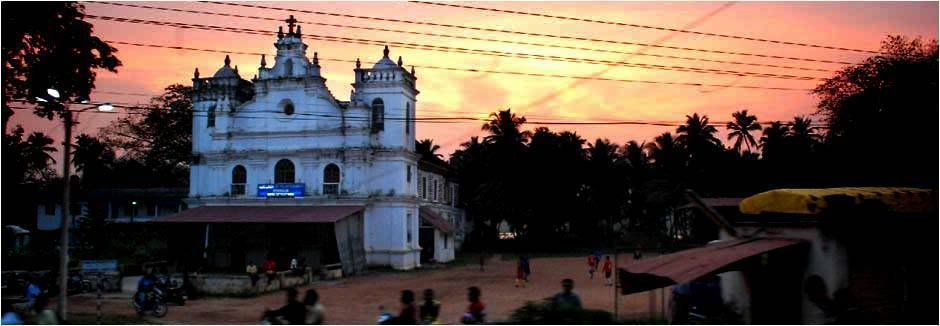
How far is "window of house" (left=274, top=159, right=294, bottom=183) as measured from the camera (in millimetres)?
37031

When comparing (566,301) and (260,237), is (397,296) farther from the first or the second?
(260,237)

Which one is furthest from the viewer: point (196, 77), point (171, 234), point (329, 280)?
point (196, 77)

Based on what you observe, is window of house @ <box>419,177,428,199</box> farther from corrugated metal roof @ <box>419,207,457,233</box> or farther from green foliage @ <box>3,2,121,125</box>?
green foliage @ <box>3,2,121,125</box>

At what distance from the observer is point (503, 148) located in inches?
2157

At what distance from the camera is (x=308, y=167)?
1443 inches

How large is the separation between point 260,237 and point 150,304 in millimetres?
18172

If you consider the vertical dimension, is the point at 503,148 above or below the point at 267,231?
above

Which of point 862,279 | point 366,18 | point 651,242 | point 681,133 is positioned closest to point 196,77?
point 366,18

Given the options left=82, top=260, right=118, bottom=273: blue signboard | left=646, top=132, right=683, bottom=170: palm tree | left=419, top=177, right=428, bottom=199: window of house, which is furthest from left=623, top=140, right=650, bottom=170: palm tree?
left=82, top=260, right=118, bottom=273: blue signboard

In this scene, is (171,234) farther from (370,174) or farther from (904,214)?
(904,214)

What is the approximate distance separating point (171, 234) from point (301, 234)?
584 cm

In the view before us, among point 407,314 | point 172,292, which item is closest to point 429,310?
point 407,314

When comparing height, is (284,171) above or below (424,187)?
above

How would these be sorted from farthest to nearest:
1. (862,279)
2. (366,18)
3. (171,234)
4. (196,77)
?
(196,77) → (171,234) → (366,18) → (862,279)
